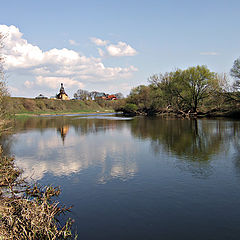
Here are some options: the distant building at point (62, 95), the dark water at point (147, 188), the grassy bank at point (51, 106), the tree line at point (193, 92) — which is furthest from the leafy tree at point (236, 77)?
the distant building at point (62, 95)

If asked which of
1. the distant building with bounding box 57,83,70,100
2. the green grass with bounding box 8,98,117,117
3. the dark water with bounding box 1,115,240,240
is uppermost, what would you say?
the distant building with bounding box 57,83,70,100

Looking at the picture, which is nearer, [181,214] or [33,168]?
[181,214]

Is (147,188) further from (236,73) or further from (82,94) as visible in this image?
(82,94)

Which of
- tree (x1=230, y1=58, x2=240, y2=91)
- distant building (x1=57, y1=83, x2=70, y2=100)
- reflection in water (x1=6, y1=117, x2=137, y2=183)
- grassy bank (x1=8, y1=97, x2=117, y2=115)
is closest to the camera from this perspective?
reflection in water (x1=6, y1=117, x2=137, y2=183)

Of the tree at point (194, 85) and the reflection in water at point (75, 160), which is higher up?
the tree at point (194, 85)

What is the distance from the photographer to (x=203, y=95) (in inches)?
2132

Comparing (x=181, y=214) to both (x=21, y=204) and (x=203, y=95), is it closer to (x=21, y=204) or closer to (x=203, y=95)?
(x=21, y=204)

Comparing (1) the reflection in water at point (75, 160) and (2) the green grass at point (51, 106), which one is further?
(2) the green grass at point (51, 106)

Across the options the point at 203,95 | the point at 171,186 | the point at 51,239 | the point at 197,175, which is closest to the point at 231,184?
the point at 197,175

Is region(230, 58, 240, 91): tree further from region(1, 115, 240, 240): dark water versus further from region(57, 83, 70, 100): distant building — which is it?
region(57, 83, 70, 100): distant building

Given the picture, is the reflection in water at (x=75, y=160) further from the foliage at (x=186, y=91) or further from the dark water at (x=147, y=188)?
the foliage at (x=186, y=91)

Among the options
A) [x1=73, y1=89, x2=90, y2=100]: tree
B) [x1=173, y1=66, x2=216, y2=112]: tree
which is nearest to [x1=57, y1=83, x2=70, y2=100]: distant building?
[x1=73, y1=89, x2=90, y2=100]: tree

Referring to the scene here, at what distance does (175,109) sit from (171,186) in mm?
49898

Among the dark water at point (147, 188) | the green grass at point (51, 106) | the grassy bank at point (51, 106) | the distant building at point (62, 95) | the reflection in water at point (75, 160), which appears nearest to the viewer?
the dark water at point (147, 188)
